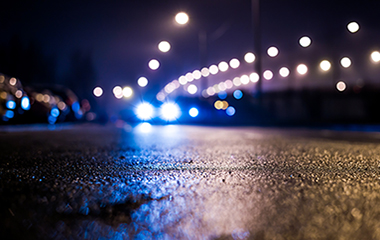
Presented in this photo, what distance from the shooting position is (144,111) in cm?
3259

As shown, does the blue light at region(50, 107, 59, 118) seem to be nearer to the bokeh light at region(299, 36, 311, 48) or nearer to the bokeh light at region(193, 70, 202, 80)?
the bokeh light at region(193, 70, 202, 80)

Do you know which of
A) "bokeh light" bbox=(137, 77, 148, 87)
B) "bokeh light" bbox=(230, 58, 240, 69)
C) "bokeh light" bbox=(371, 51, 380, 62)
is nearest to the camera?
→ "bokeh light" bbox=(371, 51, 380, 62)

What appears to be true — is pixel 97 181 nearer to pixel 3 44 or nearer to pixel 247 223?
pixel 247 223

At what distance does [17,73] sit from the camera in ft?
236

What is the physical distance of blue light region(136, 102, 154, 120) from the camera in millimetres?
31220

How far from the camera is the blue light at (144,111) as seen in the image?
102 feet

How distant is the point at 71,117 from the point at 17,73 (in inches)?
1982

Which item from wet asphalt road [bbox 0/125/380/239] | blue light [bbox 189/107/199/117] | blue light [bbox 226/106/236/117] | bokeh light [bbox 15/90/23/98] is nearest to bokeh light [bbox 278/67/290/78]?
blue light [bbox 226/106/236/117]

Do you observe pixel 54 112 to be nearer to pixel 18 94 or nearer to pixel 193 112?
pixel 18 94

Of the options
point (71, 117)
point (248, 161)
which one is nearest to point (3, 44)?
point (71, 117)

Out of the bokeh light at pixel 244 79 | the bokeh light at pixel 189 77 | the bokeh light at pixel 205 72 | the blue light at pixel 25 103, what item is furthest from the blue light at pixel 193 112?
the blue light at pixel 25 103

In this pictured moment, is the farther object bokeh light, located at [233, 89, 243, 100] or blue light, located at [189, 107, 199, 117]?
bokeh light, located at [233, 89, 243, 100]

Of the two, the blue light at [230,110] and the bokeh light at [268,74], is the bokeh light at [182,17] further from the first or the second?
the blue light at [230,110]

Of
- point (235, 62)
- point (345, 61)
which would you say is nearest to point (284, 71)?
point (235, 62)
